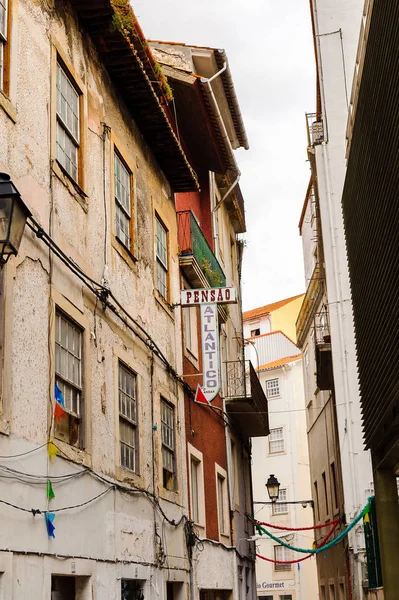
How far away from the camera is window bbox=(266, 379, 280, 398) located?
162 ft

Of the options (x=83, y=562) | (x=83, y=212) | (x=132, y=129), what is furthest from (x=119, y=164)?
(x=83, y=562)

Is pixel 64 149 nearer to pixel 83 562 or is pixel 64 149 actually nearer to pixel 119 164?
pixel 119 164

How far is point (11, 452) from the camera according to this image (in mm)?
7676

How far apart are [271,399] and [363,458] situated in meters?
30.5

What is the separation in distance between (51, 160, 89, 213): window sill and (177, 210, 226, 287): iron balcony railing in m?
5.96

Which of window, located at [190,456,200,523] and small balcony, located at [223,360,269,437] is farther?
small balcony, located at [223,360,269,437]

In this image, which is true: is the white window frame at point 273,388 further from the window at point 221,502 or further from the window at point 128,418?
the window at point 128,418

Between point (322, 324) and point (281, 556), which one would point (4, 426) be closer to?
point (322, 324)

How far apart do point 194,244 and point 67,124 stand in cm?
699

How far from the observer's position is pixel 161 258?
593 inches

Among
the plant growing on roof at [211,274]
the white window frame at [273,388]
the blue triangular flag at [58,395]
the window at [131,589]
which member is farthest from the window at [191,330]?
the white window frame at [273,388]

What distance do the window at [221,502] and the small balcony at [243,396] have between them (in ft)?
6.73

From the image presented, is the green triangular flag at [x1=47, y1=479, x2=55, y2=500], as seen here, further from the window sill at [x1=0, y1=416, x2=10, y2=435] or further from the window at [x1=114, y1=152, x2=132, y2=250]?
the window at [x1=114, y1=152, x2=132, y2=250]

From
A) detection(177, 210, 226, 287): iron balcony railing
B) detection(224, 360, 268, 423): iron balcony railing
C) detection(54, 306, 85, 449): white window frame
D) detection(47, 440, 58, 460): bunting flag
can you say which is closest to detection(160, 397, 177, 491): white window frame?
detection(177, 210, 226, 287): iron balcony railing
